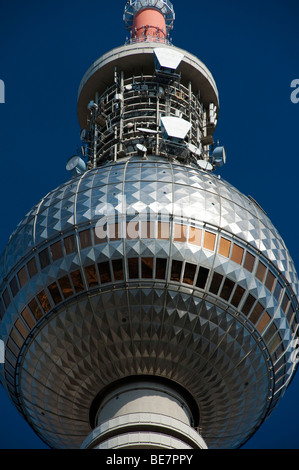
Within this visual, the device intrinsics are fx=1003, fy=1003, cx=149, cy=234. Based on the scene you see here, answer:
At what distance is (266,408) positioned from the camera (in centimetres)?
4484

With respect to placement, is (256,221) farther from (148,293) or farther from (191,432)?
(191,432)

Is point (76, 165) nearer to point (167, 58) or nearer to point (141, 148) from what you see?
point (141, 148)

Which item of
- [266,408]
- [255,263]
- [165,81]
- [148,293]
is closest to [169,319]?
[148,293]

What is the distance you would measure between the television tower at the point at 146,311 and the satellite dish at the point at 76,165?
5.91 ft

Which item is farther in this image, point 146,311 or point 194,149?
point 194,149

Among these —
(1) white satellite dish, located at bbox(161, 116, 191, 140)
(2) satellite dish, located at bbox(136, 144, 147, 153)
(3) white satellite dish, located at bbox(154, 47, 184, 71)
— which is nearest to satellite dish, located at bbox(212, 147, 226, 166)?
(1) white satellite dish, located at bbox(161, 116, 191, 140)

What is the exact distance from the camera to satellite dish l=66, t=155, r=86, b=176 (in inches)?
1848

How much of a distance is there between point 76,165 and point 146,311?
32.1 feet

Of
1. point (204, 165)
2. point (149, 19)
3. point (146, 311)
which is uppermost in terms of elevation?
point (149, 19)

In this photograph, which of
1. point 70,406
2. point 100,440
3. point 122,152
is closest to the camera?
point 100,440

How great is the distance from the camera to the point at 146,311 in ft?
133

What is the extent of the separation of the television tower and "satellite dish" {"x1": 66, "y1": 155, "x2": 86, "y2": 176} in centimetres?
180

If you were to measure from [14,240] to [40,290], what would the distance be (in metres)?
3.50

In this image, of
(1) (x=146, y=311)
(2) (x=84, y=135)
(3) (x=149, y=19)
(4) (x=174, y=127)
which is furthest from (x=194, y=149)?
(3) (x=149, y=19)
